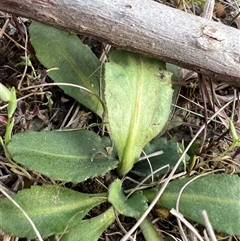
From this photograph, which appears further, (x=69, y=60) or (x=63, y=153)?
(x=69, y=60)

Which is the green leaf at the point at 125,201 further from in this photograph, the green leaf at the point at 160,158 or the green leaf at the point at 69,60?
the green leaf at the point at 69,60

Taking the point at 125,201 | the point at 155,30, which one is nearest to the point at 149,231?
the point at 125,201

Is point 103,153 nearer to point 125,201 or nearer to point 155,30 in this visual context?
point 125,201

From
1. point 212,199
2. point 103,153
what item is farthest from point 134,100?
point 212,199

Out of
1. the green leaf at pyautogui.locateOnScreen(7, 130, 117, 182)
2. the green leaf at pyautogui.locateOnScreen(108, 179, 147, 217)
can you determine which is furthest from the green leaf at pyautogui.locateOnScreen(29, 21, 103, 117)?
the green leaf at pyautogui.locateOnScreen(108, 179, 147, 217)

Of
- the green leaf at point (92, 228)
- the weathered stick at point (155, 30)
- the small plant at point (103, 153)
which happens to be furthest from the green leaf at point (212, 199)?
the weathered stick at point (155, 30)

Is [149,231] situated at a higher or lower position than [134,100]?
lower

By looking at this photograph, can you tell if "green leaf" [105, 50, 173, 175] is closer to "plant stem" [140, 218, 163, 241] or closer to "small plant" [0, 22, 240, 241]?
"small plant" [0, 22, 240, 241]

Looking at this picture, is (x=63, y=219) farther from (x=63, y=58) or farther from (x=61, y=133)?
(x=63, y=58)

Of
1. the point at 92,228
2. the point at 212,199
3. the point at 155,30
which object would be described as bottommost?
the point at 92,228
